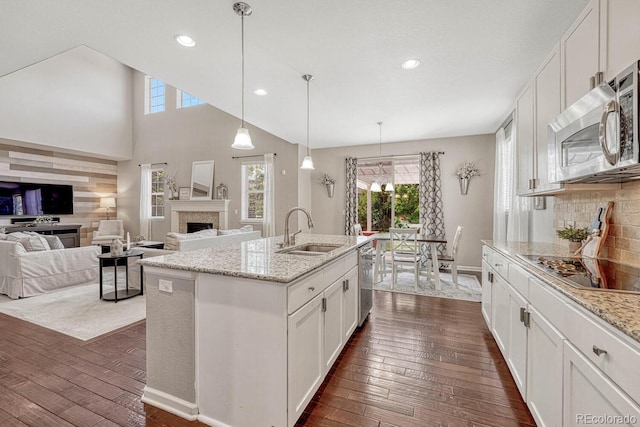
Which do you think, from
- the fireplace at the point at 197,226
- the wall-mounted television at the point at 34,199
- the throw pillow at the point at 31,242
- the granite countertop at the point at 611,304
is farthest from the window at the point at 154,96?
the granite countertop at the point at 611,304

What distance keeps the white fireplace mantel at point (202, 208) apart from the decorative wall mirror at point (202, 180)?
0.16 metres

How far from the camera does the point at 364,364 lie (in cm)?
223

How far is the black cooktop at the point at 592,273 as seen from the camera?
122 centimetres

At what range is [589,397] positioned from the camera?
0.99 meters

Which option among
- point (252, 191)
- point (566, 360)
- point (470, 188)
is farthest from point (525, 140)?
point (252, 191)

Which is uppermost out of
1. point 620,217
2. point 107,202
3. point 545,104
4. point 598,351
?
point 545,104

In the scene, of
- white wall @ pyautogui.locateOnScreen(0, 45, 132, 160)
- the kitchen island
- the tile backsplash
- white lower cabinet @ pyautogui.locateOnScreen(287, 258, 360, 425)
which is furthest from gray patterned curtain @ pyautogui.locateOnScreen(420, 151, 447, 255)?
white wall @ pyautogui.locateOnScreen(0, 45, 132, 160)

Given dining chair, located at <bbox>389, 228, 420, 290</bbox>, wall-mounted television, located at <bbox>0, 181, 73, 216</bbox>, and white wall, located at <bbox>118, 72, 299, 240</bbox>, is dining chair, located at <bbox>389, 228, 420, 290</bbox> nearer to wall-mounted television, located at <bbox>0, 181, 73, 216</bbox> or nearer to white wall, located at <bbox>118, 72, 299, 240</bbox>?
white wall, located at <bbox>118, 72, 299, 240</bbox>

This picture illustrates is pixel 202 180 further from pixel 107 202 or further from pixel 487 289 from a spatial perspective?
pixel 487 289

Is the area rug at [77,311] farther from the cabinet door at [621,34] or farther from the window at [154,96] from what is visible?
the window at [154,96]

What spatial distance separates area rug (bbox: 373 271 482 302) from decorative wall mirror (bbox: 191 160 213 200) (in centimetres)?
490

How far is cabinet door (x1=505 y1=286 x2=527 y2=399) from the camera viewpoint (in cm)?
165

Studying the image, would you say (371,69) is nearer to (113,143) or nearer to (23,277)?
(23,277)

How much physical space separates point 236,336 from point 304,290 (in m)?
0.44
